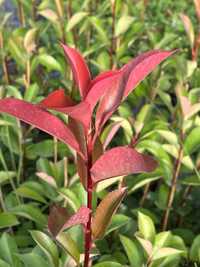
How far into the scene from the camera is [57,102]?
0.68 meters

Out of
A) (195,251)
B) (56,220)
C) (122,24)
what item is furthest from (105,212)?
(122,24)

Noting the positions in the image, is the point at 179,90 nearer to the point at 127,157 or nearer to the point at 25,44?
the point at 25,44

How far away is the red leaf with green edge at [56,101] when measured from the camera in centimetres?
66

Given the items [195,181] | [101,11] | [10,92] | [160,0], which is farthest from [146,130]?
[160,0]

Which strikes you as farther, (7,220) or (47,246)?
(7,220)

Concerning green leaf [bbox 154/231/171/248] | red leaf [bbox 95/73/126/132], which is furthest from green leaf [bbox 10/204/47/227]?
red leaf [bbox 95/73/126/132]

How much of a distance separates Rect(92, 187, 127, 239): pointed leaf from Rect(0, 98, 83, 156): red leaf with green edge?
126mm

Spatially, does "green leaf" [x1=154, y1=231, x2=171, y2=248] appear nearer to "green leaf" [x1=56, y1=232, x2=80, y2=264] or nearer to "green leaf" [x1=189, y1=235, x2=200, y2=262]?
"green leaf" [x1=189, y1=235, x2=200, y2=262]

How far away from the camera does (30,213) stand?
1183 mm

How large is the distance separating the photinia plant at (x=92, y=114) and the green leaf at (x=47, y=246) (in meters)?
0.23

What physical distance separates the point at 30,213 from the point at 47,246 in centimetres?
22

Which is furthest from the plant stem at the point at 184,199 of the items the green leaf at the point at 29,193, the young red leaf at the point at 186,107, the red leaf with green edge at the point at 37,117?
the red leaf with green edge at the point at 37,117

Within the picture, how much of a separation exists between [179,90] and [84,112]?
0.72 m

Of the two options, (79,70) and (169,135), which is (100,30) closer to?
(169,135)
